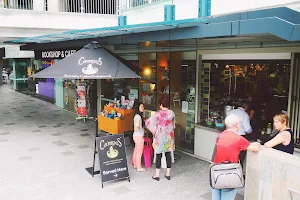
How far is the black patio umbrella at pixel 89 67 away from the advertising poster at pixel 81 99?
5.77 meters

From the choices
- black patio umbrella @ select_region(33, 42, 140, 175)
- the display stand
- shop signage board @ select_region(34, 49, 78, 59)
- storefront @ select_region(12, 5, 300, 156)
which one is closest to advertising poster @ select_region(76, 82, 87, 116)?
shop signage board @ select_region(34, 49, 78, 59)

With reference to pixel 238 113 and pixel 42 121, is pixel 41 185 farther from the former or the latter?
pixel 42 121

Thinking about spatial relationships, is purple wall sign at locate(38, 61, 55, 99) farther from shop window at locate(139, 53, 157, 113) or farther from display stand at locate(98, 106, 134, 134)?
display stand at locate(98, 106, 134, 134)

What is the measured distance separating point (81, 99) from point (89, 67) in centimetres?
634

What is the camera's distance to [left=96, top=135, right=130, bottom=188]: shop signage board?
6160mm

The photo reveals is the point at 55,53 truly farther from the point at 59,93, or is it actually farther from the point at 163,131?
the point at 163,131

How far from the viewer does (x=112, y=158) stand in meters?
6.29

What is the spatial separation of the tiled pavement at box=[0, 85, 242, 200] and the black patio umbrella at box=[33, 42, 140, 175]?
68 centimetres

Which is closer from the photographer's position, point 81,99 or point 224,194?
point 224,194

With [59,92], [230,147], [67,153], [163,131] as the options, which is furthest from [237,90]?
[59,92]

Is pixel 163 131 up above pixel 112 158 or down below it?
above

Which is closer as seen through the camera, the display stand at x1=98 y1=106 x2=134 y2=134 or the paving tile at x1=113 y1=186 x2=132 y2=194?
the paving tile at x1=113 y1=186 x2=132 y2=194

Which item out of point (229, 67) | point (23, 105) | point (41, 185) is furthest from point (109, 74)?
point (23, 105)

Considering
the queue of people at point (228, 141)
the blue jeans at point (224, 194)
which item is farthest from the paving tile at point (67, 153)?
the blue jeans at point (224, 194)
